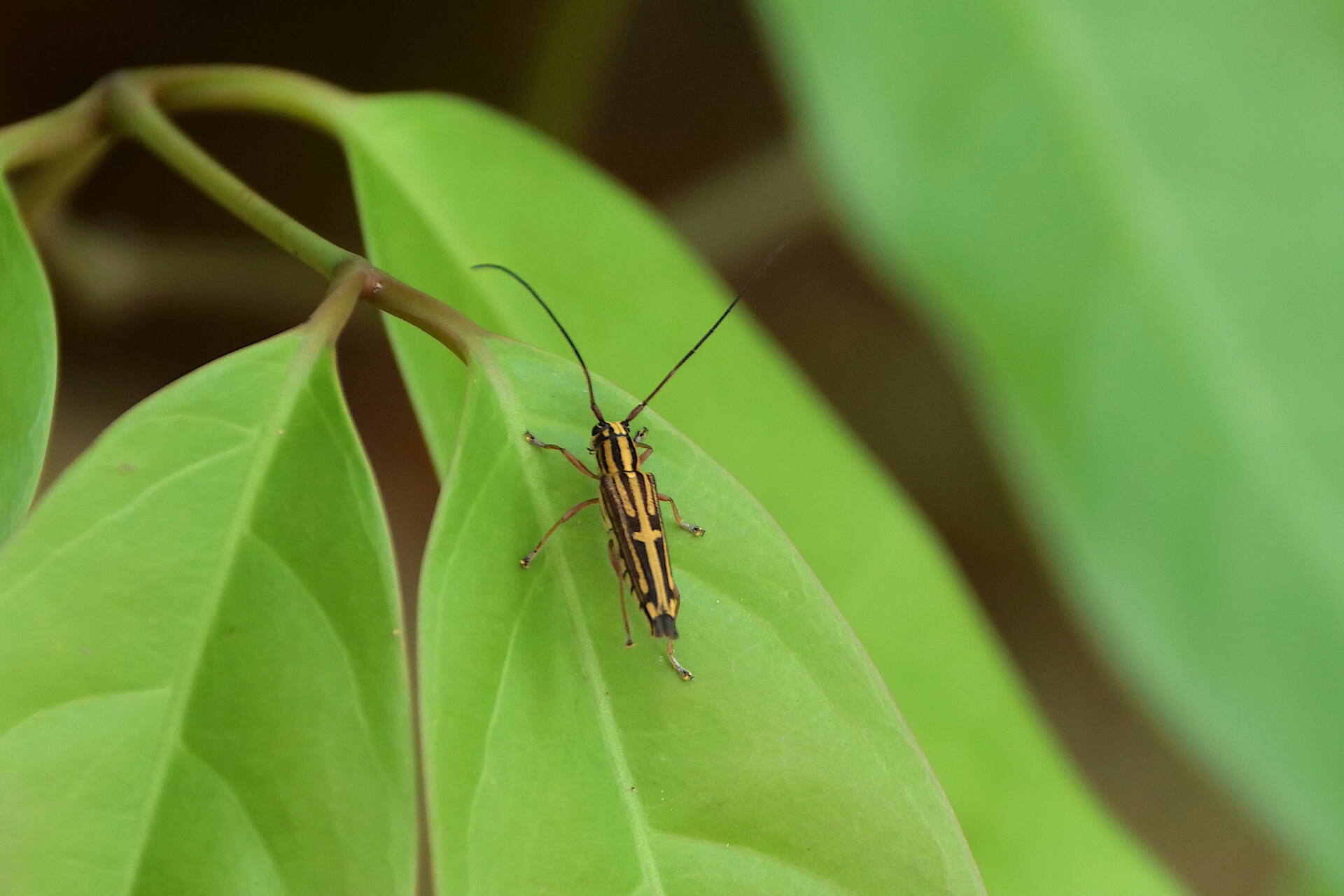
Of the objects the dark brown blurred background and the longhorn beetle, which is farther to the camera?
the dark brown blurred background

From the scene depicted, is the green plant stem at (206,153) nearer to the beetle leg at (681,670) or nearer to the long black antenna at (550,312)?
the long black antenna at (550,312)

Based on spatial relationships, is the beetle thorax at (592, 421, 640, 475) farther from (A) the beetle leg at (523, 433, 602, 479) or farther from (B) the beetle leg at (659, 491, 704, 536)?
(B) the beetle leg at (659, 491, 704, 536)

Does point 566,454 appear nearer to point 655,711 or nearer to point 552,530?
point 552,530

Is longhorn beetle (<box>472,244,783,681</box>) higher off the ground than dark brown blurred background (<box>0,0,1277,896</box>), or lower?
lower

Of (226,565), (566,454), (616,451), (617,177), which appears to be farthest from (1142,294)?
(617,177)

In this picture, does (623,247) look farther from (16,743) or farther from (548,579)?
(16,743)

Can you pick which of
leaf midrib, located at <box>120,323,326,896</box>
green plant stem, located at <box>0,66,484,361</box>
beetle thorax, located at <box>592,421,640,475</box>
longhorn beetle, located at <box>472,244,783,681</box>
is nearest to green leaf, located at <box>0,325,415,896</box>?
leaf midrib, located at <box>120,323,326,896</box>

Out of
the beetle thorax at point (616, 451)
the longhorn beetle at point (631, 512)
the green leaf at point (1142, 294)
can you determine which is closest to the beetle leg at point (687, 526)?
the longhorn beetle at point (631, 512)
